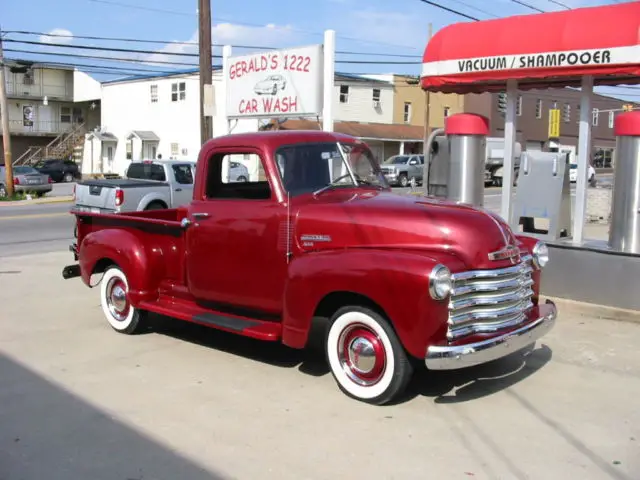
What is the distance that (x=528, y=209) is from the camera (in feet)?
30.2

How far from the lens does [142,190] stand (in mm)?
15977

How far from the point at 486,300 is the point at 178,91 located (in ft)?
142

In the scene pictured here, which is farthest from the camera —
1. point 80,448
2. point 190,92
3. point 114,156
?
point 114,156

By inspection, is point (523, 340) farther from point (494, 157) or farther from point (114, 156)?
point (114, 156)

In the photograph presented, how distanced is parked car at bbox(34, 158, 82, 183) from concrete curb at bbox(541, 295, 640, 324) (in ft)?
141

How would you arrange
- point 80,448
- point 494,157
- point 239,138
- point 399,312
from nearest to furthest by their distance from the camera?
point 80,448, point 399,312, point 239,138, point 494,157

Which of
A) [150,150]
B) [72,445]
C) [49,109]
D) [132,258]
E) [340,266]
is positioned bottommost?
[72,445]

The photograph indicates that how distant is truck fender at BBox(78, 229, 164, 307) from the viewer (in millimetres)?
6645

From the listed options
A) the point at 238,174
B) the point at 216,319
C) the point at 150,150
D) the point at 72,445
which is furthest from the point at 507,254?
the point at 150,150

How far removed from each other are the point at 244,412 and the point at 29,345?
2964 mm

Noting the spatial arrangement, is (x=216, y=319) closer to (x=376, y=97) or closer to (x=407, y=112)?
(x=376, y=97)

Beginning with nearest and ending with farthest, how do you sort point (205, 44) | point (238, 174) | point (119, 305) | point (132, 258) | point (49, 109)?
point (132, 258), point (119, 305), point (205, 44), point (238, 174), point (49, 109)

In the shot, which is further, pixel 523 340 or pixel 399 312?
pixel 523 340

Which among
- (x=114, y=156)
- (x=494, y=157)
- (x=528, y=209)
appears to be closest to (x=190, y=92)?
(x=114, y=156)
